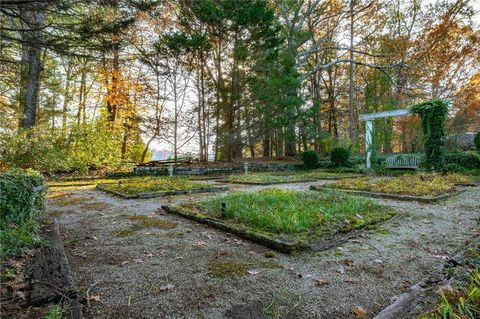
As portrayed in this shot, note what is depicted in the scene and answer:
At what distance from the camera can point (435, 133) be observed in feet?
38.2

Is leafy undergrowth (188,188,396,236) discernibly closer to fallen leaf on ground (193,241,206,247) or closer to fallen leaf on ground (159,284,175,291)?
A: fallen leaf on ground (193,241,206,247)

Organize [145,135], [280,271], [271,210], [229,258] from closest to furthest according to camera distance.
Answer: [280,271] < [229,258] < [271,210] < [145,135]

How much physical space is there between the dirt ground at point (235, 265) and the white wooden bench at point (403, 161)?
10.5 meters

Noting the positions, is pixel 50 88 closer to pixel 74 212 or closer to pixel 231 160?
pixel 231 160

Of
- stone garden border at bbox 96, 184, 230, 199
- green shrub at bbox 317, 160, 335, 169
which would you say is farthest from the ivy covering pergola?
stone garden border at bbox 96, 184, 230, 199

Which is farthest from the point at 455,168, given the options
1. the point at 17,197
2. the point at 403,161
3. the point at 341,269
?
the point at 17,197

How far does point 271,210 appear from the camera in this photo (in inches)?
176

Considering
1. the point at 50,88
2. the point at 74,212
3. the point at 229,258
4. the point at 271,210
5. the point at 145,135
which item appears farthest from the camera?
the point at 145,135

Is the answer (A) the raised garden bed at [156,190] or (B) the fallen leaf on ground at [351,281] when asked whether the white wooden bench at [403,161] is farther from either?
(B) the fallen leaf on ground at [351,281]

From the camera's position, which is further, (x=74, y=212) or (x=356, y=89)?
(x=356, y=89)

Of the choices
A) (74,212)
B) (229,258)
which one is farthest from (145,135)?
(229,258)

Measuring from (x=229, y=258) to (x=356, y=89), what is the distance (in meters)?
23.7

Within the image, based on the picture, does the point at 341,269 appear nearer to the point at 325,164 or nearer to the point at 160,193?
the point at 160,193

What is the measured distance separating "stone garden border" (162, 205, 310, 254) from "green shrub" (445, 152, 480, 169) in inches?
524
